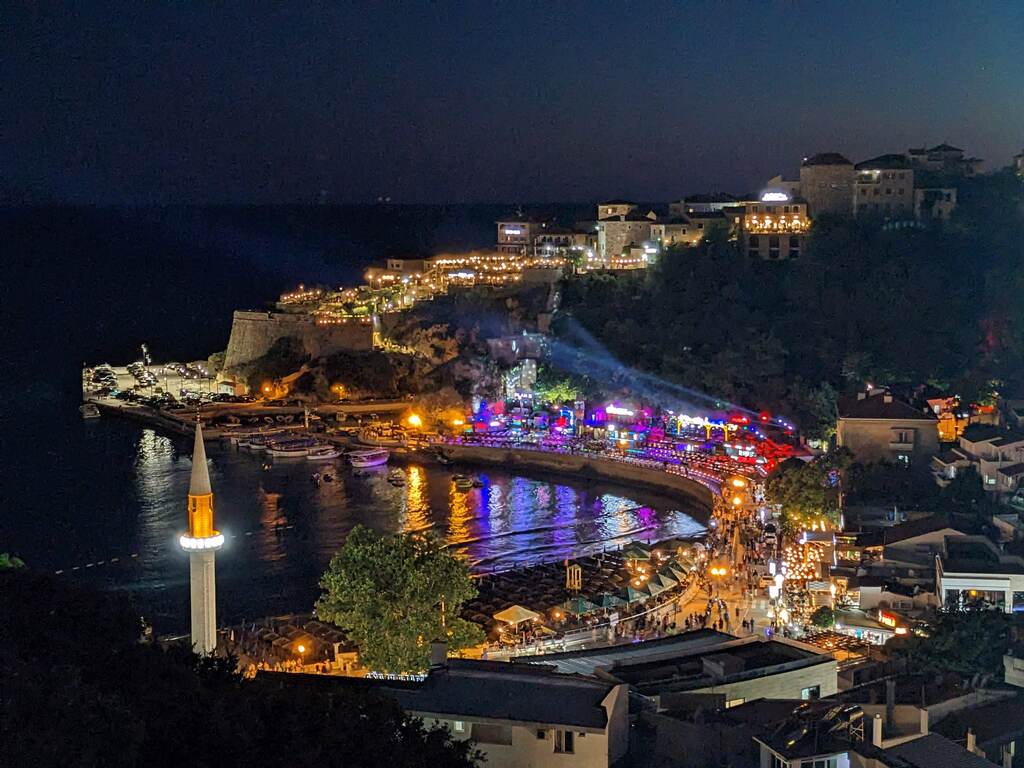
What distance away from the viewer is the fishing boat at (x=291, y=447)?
80.2 ft

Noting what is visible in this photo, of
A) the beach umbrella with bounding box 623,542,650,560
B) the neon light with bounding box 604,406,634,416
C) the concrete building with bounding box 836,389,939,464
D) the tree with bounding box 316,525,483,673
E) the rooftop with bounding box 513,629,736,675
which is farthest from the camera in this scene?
the neon light with bounding box 604,406,634,416

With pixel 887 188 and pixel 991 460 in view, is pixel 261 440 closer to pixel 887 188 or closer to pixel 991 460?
pixel 887 188

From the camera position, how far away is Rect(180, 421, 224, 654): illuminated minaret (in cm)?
981

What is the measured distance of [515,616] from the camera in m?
12.5

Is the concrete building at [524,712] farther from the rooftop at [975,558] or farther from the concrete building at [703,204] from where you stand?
the concrete building at [703,204]

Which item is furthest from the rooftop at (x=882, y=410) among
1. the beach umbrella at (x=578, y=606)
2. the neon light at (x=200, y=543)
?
the neon light at (x=200, y=543)

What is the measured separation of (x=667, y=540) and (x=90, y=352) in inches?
1154

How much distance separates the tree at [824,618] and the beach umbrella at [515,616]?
255 centimetres

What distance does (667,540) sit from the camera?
1667cm

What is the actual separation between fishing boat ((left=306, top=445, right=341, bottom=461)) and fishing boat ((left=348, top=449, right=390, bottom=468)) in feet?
1.72

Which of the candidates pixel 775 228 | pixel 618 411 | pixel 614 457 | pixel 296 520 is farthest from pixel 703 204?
pixel 296 520

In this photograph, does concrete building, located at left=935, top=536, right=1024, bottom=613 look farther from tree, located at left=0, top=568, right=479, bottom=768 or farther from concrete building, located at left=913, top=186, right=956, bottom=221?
concrete building, located at left=913, top=186, right=956, bottom=221

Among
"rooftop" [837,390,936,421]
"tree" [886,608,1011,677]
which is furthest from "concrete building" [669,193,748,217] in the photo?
"tree" [886,608,1011,677]

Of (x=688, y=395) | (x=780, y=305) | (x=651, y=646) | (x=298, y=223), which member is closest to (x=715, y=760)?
(x=651, y=646)
